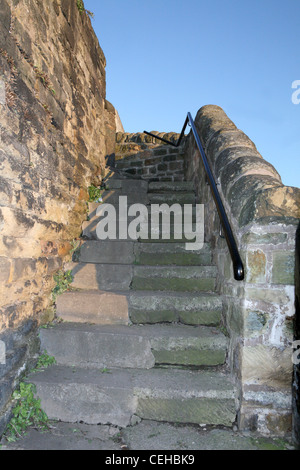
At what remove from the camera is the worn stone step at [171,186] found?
4.09 meters

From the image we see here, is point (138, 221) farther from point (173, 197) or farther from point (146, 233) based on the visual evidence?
point (173, 197)

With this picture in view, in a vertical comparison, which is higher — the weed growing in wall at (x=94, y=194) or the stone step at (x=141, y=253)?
the weed growing in wall at (x=94, y=194)

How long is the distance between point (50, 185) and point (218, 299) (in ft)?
5.43

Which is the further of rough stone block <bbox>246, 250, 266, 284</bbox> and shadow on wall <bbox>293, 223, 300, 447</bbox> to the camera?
rough stone block <bbox>246, 250, 266, 284</bbox>

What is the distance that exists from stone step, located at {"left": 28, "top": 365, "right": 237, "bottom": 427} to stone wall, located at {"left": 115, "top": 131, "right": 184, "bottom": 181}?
402cm

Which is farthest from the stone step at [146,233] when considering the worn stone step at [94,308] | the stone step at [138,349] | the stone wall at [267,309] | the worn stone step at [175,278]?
the stone wall at [267,309]

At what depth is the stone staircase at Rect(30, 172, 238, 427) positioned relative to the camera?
1776mm

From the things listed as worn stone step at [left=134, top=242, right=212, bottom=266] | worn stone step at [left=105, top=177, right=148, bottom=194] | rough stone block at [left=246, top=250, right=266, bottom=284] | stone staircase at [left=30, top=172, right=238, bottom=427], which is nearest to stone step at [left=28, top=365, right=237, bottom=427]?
Result: stone staircase at [left=30, top=172, right=238, bottom=427]

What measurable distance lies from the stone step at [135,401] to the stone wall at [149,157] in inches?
158

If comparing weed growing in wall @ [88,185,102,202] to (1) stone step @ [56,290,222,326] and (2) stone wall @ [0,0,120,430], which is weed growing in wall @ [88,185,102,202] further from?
(1) stone step @ [56,290,222,326]

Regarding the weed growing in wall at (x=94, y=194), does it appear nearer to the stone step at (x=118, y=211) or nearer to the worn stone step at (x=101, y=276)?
the stone step at (x=118, y=211)

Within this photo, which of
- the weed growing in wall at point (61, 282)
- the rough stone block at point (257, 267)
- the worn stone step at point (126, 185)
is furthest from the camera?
the worn stone step at point (126, 185)
